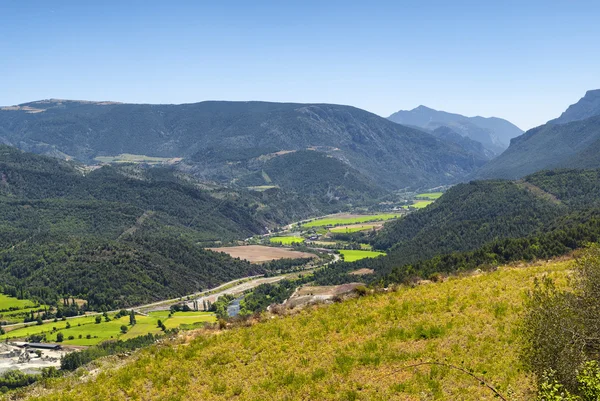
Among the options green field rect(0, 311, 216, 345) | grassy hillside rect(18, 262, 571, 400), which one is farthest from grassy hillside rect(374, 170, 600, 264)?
grassy hillside rect(18, 262, 571, 400)

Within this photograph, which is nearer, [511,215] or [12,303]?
[12,303]

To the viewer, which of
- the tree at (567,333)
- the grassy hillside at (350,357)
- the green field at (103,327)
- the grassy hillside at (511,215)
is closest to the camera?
the tree at (567,333)

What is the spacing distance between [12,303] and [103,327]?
42321 millimetres

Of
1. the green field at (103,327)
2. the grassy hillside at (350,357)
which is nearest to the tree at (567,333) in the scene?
the grassy hillside at (350,357)

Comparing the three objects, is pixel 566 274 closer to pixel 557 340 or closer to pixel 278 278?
pixel 557 340

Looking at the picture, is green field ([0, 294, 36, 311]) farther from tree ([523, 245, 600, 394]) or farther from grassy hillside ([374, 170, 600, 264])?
tree ([523, 245, 600, 394])

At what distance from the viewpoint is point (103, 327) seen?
121438 mm

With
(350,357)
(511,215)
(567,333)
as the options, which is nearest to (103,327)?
(350,357)

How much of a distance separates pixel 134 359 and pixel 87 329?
328 ft

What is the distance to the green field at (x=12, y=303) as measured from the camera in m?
139

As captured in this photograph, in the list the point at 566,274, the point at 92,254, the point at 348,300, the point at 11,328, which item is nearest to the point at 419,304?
the point at 348,300

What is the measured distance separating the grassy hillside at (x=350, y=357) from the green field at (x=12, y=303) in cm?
12944

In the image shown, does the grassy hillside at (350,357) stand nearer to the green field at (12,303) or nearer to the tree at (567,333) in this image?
the tree at (567,333)

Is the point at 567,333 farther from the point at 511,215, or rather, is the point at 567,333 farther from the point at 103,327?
the point at 511,215
